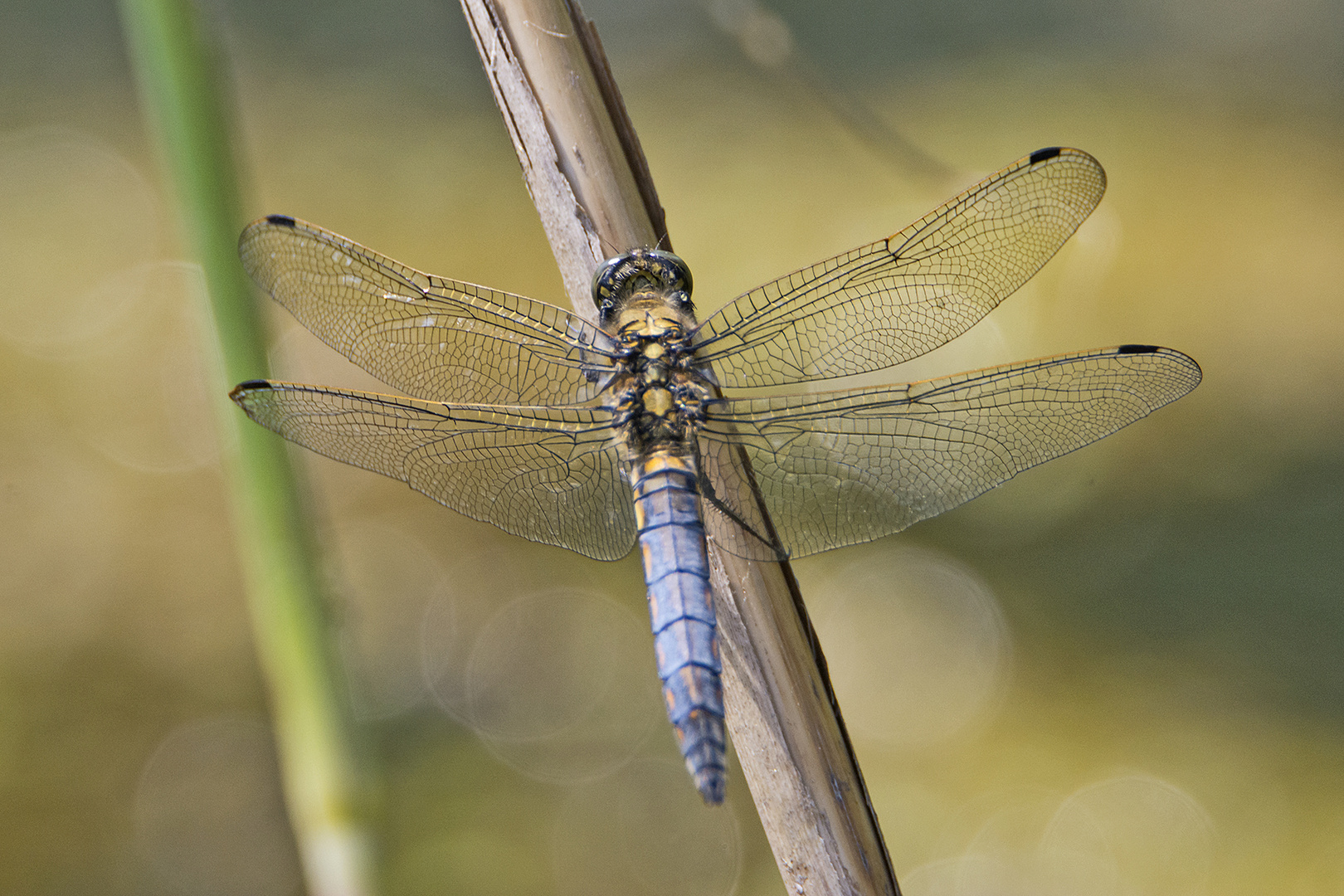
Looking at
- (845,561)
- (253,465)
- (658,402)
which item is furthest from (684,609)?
(845,561)

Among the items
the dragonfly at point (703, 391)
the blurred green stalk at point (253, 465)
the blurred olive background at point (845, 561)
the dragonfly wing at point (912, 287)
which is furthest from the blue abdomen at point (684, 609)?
the blurred olive background at point (845, 561)

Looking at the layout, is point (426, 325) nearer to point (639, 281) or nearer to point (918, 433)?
point (639, 281)

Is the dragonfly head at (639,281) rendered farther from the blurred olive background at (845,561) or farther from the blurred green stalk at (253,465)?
the blurred olive background at (845,561)

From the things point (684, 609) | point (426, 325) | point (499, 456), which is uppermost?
point (426, 325)

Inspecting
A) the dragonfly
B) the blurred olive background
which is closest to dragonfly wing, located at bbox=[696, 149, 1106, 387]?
the dragonfly

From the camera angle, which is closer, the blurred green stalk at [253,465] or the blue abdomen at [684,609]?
the blurred green stalk at [253,465]

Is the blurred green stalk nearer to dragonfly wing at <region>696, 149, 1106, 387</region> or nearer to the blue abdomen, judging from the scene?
the blue abdomen
